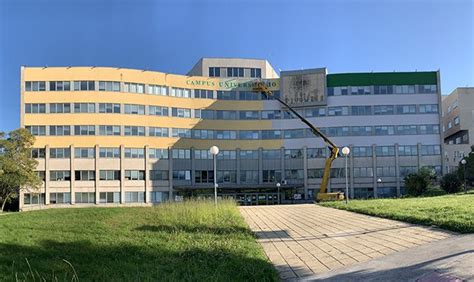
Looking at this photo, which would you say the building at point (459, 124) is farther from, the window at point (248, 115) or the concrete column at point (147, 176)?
the concrete column at point (147, 176)

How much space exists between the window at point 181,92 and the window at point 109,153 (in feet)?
45.0

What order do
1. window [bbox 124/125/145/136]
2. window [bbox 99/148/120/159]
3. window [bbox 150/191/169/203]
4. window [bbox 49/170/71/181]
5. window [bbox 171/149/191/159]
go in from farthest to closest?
window [bbox 171/149/191/159]
window [bbox 150/191/169/203]
window [bbox 124/125/145/136]
window [bbox 99/148/120/159]
window [bbox 49/170/71/181]

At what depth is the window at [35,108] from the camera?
67.3 m

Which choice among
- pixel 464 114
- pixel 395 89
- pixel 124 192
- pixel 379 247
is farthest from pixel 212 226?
pixel 464 114

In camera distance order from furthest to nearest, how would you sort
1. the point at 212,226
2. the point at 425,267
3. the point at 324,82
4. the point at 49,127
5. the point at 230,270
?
the point at 324,82
the point at 49,127
the point at 212,226
the point at 230,270
the point at 425,267

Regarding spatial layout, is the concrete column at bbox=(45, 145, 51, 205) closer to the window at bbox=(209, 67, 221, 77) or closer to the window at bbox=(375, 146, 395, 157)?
the window at bbox=(209, 67, 221, 77)

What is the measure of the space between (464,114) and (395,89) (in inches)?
932

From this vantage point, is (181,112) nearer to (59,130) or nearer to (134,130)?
(134,130)

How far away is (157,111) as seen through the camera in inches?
2793

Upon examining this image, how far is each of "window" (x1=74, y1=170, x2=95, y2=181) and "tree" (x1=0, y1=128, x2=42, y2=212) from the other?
578cm

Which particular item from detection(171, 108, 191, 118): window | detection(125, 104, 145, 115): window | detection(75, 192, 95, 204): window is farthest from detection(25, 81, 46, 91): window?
detection(171, 108, 191, 118): window

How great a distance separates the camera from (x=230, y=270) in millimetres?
7371

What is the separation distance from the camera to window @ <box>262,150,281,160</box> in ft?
247

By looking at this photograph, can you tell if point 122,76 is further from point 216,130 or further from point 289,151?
point 289,151
